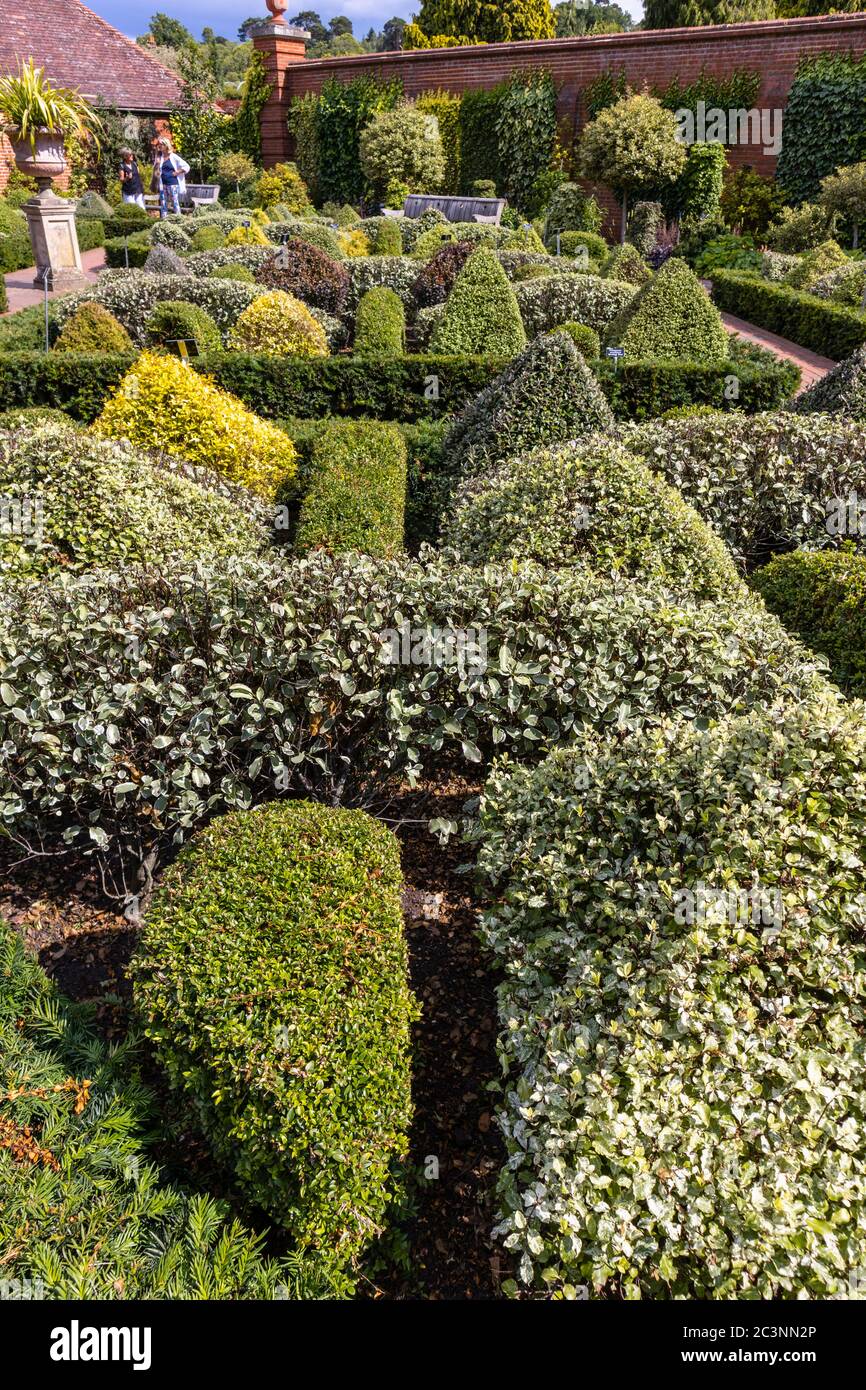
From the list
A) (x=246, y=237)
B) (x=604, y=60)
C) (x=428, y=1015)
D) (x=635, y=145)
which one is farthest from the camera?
(x=604, y=60)

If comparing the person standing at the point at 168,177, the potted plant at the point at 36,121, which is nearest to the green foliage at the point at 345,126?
the person standing at the point at 168,177

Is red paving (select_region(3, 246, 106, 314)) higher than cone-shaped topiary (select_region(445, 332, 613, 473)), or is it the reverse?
red paving (select_region(3, 246, 106, 314))

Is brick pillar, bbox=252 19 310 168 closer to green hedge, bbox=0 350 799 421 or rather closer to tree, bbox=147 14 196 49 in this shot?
green hedge, bbox=0 350 799 421

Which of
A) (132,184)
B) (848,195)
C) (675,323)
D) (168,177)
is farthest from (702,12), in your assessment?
(675,323)

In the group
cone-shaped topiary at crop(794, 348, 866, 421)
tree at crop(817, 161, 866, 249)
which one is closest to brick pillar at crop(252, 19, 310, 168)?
tree at crop(817, 161, 866, 249)

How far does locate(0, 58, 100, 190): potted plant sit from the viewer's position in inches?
711

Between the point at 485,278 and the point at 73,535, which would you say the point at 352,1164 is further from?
the point at 485,278

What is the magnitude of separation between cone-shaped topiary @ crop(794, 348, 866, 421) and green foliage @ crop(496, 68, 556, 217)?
21.5m

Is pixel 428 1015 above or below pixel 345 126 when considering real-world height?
below

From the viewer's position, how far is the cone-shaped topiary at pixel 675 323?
9.95m

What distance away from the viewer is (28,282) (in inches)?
839

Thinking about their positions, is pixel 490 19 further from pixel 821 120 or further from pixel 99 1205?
pixel 99 1205

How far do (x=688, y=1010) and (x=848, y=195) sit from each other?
21.9 m

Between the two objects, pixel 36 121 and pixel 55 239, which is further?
pixel 55 239
